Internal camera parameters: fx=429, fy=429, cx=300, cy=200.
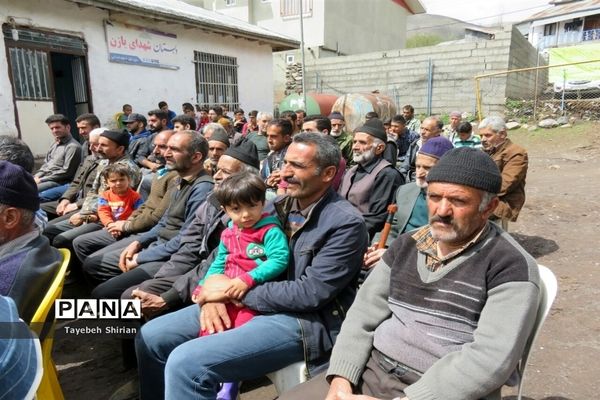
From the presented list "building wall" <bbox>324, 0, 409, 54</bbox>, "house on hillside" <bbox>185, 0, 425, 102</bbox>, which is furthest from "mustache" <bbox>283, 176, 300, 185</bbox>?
"building wall" <bbox>324, 0, 409, 54</bbox>

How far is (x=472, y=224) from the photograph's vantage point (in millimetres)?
1696

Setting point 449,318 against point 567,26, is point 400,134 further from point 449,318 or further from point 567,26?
point 567,26

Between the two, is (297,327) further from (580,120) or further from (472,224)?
(580,120)

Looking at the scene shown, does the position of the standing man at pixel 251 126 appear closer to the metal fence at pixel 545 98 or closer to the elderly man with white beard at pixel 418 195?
the elderly man with white beard at pixel 418 195

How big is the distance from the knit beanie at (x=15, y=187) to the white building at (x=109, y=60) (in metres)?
5.16

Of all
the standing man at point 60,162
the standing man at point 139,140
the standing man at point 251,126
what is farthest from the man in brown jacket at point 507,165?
the standing man at point 251,126

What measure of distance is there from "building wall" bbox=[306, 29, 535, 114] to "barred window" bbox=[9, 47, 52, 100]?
A: 12052 mm

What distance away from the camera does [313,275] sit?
211 cm

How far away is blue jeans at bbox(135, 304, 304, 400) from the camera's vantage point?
195 cm

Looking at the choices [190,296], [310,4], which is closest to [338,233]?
[190,296]

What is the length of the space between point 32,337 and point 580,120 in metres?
15.4

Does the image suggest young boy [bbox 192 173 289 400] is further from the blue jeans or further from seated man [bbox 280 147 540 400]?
seated man [bbox 280 147 540 400]

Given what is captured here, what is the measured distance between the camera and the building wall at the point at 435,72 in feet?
47.8

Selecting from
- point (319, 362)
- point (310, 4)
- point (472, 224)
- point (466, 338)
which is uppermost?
point (310, 4)
